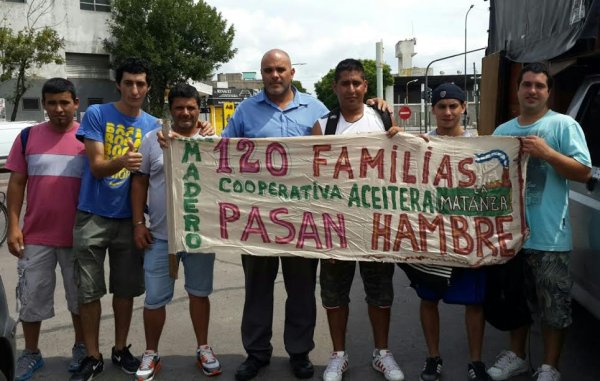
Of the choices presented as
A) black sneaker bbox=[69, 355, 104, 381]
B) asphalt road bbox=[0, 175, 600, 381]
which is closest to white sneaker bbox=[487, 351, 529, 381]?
asphalt road bbox=[0, 175, 600, 381]

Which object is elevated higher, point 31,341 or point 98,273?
point 98,273

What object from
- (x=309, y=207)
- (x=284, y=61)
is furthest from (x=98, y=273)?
(x=284, y=61)

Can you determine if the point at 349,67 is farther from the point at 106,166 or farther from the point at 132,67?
the point at 106,166

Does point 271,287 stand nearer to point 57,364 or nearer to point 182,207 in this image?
point 182,207

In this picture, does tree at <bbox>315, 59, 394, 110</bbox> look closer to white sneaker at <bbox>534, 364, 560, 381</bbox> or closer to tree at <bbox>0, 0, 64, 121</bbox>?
tree at <bbox>0, 0, 64, 121</bbox>

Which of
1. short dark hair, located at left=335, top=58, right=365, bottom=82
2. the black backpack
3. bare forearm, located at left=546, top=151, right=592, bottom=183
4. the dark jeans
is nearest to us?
bare forearm, located at left=546, top=151, right=592, bottom=183

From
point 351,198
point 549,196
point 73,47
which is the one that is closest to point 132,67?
point 351,198

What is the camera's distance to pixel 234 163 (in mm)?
3514

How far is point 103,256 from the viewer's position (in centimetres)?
358

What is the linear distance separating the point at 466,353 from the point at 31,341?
115 inches

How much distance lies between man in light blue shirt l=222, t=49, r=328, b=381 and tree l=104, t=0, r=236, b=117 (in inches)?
1044

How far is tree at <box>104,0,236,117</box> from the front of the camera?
95.9 feet

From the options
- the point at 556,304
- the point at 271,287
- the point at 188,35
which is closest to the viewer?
the point at 556,304

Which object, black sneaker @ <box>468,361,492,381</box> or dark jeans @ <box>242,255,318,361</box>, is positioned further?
dark jeans @ <box>242,255,318,361</box>
